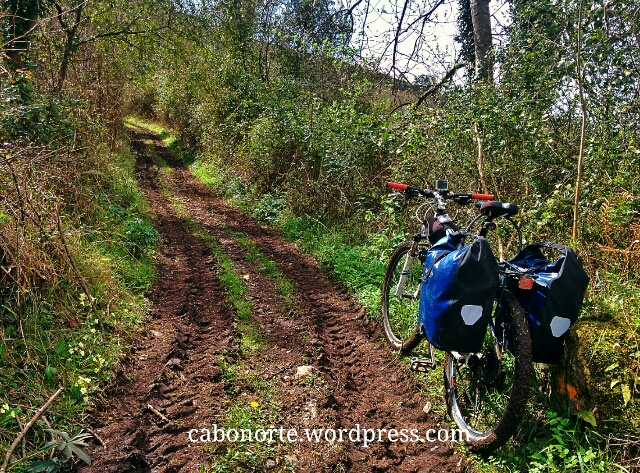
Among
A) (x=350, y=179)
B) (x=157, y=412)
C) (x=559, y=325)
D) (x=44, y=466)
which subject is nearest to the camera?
(x=44, y=466)

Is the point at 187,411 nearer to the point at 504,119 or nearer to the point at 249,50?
the point at 504,119

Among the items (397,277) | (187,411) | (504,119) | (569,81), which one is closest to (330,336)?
(397,277)

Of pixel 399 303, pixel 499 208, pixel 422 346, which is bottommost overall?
pixel 422 346

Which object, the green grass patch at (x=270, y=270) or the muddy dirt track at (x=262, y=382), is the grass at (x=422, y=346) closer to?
the green grass patch at (x=270, y=270)

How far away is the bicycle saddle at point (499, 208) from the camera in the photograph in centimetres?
282

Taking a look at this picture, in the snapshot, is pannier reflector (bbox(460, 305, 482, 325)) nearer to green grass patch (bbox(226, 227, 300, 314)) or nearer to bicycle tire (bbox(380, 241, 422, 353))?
bicycle tire (bbox(380, 241, 422, 353))

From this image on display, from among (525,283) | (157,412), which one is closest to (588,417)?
(525,283)

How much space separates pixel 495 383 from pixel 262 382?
175cm

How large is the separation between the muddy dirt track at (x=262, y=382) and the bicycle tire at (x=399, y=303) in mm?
187

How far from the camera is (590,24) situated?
5.26 meters

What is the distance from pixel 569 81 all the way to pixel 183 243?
588 cm

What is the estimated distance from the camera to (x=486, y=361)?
2.84 m

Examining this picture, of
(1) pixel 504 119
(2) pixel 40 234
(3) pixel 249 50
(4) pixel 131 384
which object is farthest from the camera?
(3) pixel 249 50

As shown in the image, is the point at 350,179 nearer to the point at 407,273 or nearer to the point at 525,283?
the point at 407,273
